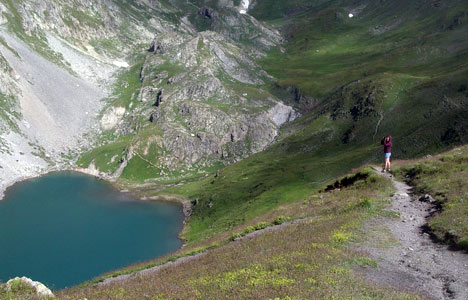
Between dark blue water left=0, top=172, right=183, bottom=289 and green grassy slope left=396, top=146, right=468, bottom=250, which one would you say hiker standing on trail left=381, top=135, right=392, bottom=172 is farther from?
dark blue water left=0, top=172, right=183, bottom=289

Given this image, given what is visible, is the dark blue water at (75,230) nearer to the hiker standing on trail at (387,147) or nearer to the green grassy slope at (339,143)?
the green grassy slope at (339,143)

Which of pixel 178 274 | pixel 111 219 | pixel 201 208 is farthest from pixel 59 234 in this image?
pixel 178 274

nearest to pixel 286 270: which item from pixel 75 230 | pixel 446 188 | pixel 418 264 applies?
pixel 418 264

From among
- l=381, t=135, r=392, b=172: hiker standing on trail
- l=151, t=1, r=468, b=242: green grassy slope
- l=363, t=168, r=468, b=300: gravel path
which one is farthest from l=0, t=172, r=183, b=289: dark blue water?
l=363, t=168, r=468, b=300: gravel path

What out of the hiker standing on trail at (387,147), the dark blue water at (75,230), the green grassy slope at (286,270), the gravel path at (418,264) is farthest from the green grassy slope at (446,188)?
the dark blue water at (75,230)

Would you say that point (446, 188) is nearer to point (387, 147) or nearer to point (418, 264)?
point (387, 147)
